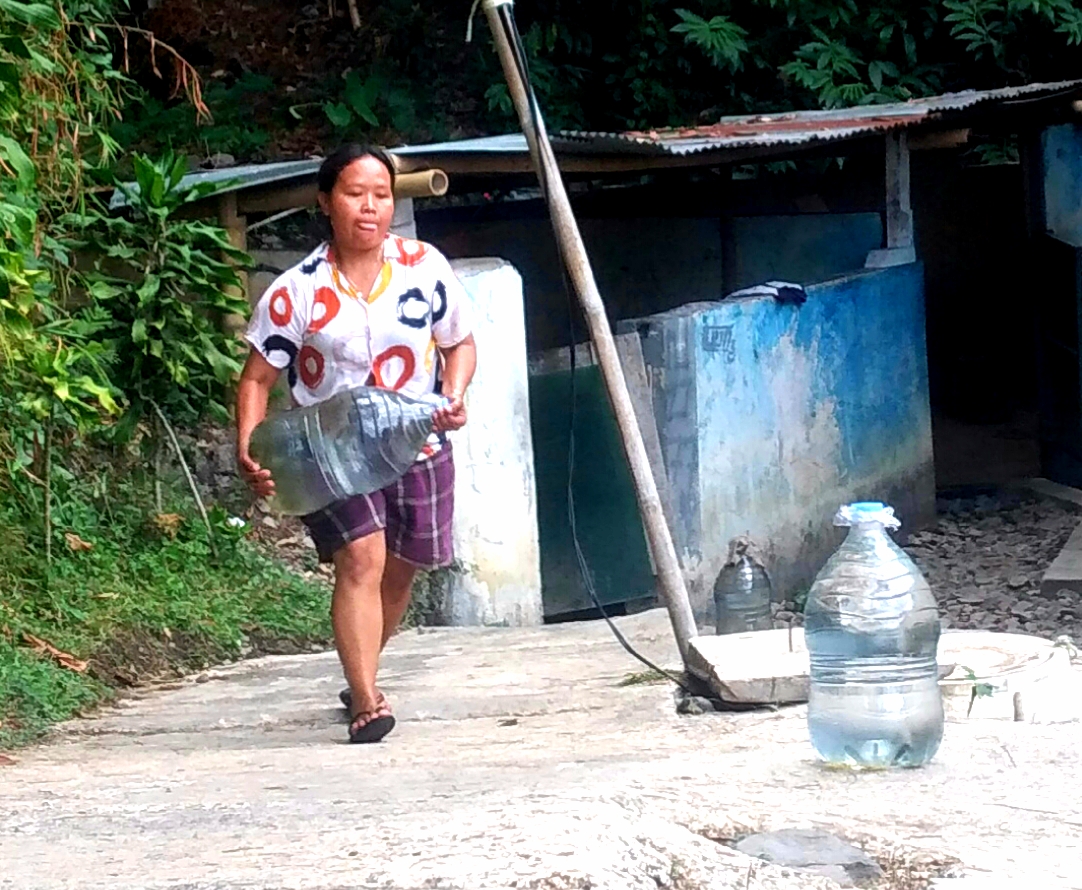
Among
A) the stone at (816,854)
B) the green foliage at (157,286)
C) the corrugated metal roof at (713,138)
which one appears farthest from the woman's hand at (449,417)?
the corrugated metal roof at (713,138)

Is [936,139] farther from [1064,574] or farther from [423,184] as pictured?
[423,184]

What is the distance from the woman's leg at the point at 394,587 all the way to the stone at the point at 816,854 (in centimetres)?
185

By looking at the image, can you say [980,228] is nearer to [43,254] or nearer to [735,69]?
[735,69]

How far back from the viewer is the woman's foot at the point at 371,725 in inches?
173

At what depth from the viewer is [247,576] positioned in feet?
22.0

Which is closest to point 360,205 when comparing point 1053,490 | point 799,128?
point 799,128

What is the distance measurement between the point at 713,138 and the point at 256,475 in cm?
481

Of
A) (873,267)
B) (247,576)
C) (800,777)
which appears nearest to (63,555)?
(247,576)

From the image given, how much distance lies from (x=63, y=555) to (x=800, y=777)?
11.2ft

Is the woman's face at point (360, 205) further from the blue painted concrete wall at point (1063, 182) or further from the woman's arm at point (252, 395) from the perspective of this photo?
the blue painted concrete wall at point (1063, 182)

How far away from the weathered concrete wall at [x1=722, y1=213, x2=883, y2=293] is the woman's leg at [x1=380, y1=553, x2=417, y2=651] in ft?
21.6

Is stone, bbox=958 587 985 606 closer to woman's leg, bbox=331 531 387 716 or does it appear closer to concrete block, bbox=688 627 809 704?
concrete block, bbox=688 627 809 704

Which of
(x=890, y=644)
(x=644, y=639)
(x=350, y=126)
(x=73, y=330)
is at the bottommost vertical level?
(x=644, y=639)

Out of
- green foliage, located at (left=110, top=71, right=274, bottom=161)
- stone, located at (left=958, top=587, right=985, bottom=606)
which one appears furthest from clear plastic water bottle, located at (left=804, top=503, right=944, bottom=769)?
green foliage, located at (left=110, top=71, right=274, bottom=161)
